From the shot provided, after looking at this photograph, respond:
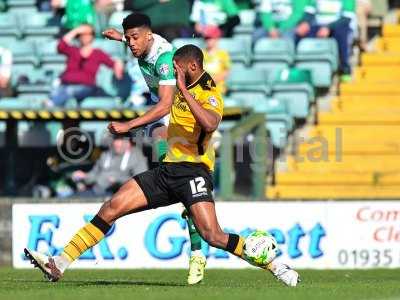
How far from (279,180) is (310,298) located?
8241 mm

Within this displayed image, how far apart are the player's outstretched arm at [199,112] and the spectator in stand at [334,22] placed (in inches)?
345

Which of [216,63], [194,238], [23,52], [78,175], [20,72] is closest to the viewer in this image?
[194,238]

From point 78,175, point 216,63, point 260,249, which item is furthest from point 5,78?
point 260,249

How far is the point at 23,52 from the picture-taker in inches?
772

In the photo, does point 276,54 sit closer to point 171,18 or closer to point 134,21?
point 171,18

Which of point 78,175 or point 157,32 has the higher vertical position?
point 157,32

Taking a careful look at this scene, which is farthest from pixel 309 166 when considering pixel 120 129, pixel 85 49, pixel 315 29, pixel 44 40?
pixel 120 129

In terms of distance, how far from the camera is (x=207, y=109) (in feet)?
33.5

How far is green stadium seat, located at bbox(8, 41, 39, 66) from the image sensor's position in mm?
19422

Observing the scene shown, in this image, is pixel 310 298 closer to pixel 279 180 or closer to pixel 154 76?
pixel 154 76

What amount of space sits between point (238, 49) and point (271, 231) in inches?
179

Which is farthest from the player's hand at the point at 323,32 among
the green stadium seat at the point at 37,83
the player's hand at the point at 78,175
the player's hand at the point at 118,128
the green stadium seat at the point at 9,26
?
the player's hand at the point at 118,128

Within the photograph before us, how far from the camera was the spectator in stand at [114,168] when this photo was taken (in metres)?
16.6

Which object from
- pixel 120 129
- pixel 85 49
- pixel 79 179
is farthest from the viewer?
pixel 85 49
